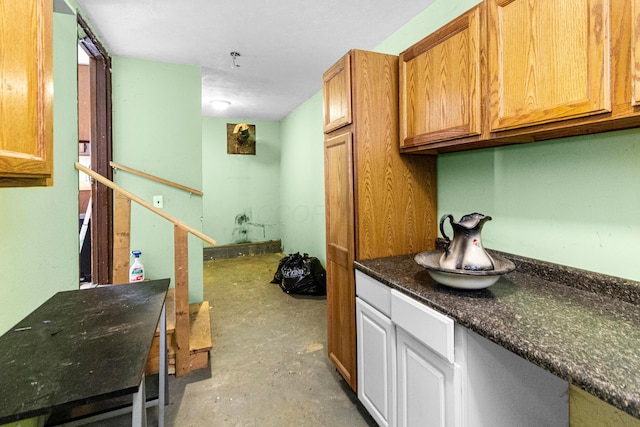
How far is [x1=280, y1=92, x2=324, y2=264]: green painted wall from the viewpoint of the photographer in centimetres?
394

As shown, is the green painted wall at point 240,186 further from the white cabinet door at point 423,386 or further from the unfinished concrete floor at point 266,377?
the white cabinet door at point 423,386

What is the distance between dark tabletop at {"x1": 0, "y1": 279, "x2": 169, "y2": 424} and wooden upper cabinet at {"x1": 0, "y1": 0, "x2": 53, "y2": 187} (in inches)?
21.0

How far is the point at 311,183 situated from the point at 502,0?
3.14 metres

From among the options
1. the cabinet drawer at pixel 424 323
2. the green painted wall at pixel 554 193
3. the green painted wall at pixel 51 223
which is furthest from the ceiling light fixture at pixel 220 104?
the cabinet drawer at pixel 424 323

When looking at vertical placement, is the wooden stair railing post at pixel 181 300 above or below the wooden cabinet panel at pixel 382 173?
below

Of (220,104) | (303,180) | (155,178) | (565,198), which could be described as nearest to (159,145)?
(155,178)

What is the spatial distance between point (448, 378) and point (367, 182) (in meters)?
1.02

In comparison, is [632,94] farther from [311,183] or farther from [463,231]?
[311,183]

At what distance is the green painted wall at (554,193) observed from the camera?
3.76ft

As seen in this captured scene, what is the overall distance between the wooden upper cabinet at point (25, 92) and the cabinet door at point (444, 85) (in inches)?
58.7

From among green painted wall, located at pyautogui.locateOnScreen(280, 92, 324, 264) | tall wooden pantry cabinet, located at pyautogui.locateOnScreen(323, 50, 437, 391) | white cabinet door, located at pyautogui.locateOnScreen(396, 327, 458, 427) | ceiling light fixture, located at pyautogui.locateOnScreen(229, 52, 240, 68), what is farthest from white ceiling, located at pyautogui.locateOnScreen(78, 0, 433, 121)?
white cabinet door, located at pyautogui.locateOnScreen(396, 327, 458, 427)

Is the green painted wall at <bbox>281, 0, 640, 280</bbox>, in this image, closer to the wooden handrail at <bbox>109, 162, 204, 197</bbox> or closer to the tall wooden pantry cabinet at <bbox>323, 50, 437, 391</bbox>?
the tall wooden pantry cabinet at <bbox>323, 50, 437, 391</bbox>

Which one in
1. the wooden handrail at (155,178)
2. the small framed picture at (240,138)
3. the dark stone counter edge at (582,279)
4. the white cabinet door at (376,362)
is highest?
the small framed picture at (240,138)

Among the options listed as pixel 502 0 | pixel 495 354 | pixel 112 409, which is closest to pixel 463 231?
pixel 495 354
